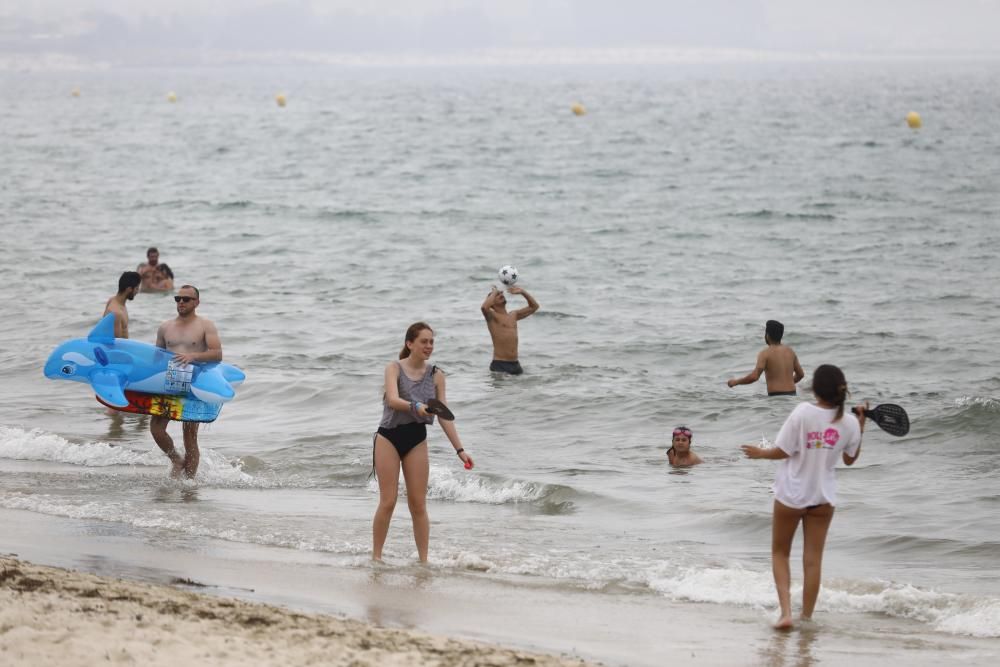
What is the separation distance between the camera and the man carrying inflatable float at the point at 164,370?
990 cm

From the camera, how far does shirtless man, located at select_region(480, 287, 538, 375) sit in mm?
15039

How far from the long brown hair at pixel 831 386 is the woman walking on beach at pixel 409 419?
2152mm

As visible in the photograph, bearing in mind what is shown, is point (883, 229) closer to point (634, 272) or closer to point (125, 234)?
point (634, 272)

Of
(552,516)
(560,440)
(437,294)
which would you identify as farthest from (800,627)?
(437,294)

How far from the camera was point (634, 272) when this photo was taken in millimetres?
24672

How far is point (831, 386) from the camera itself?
21.6ft

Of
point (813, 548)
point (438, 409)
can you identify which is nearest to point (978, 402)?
point (813, 548)

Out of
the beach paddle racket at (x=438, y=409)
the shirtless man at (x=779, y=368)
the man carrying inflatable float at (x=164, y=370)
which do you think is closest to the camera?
the beach paddle racket at (x=438, y=409)

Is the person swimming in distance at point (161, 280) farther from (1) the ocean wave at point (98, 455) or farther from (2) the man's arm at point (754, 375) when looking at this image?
(2) the man's arm at point (754, 375)

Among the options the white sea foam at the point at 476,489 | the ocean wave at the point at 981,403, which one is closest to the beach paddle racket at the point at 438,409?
the white sea foam at the point at 476,489

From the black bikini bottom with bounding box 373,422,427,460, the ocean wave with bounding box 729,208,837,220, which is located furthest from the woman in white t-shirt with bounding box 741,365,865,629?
the ocean wave with bounding box 729,208,837,220

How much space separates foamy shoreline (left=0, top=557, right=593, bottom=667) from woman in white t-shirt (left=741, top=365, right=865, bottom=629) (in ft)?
4.92

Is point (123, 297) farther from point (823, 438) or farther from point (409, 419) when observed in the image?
point (823, 438)

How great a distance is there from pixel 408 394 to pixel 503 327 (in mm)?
7660
